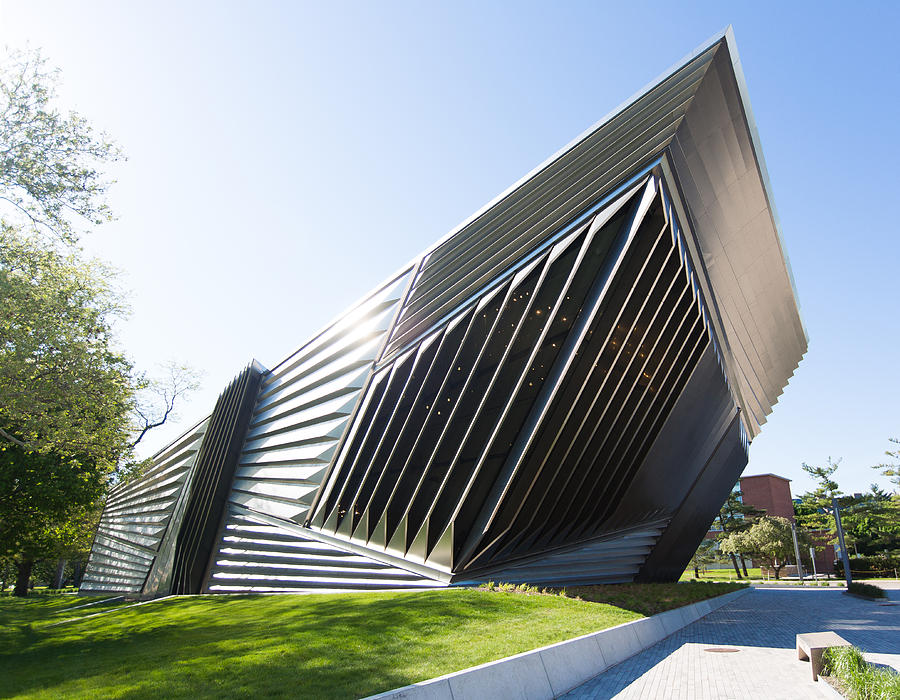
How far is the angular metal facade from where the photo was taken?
40.2 feet

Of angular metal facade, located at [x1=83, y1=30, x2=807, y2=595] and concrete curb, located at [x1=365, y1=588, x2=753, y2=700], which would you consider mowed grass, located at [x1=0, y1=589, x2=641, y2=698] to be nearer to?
concrete curb, located at [x1=365, y1=588, x2=753, y2=700]

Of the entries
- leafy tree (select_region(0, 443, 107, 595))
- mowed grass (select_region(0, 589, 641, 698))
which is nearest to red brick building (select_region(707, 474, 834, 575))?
mowed grass (select_region(0, 589, 641, 698))

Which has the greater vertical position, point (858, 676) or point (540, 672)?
point (858, 676)

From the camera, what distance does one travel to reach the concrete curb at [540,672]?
5.23 m

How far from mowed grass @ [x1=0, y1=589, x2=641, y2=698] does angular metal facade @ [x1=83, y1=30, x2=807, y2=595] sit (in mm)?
2696

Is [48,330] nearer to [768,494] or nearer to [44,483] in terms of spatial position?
[44,483]

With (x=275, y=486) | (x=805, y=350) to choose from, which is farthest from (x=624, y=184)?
(x=805, y=350)

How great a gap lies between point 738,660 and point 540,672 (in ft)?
14.2

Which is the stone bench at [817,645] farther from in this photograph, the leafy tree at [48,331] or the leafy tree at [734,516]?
the leafy tree at [734,516]

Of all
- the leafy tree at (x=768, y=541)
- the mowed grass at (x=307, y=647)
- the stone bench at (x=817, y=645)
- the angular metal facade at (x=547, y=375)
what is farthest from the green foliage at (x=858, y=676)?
the leafy tree at (x=768, y=541)

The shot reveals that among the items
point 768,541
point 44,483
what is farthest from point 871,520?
point 44,483

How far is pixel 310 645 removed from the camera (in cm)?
790

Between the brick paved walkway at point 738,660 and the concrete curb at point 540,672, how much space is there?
0.18m

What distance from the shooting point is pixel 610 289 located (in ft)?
40.2
